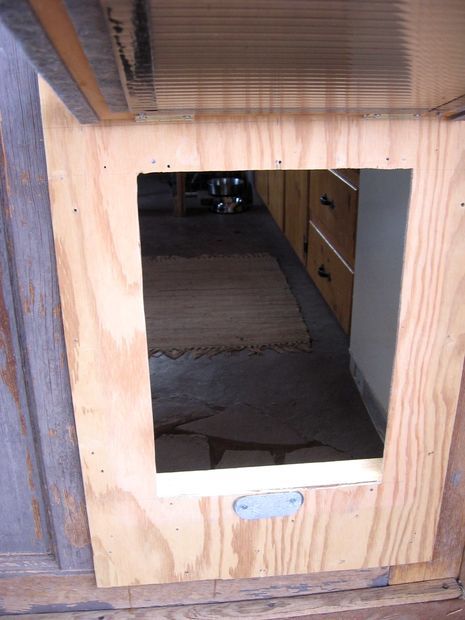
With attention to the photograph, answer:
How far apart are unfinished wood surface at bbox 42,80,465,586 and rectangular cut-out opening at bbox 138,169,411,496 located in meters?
0.06

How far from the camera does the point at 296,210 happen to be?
142 inches

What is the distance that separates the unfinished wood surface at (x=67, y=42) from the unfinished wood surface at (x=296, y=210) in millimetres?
2766

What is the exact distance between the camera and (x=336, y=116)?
0.73 metres

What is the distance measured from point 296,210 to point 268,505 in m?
2.86

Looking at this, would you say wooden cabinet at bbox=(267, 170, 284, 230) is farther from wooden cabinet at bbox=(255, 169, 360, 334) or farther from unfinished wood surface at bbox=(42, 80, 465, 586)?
unfinished wood surface at bbox=(42, 80, 465, 586)

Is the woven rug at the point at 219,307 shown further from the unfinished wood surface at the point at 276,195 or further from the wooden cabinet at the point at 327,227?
the unfinished wood surface at the point at 276,195

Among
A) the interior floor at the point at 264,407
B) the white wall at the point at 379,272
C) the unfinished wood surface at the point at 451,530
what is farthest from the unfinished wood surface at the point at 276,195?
the unfinished wood surface at the point at 451,530

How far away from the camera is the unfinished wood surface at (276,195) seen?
13.9ft

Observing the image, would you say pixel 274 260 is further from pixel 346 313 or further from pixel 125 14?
pixel 125 14

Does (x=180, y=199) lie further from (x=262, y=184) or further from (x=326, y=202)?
(x=326, y=202)

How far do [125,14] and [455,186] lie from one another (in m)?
0.54

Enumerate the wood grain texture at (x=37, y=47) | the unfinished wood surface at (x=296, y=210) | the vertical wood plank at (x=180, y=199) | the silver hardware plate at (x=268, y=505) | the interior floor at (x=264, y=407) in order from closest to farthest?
the wood grain texture at (x=37, y=47)
the silver hardware plate at (x=268, y=505)
the interior floor at (x=264, y=407)
the unfinished wood surface at (x=296, y=210)
the vertical wood plank at (x=180, y=199)

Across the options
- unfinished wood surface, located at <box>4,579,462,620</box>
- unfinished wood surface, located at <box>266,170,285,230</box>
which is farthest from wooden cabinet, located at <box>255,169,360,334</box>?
unfinished wood surface, located at <box>4,579,462,620</box>

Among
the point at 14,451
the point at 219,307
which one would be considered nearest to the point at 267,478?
the point at 14,451
